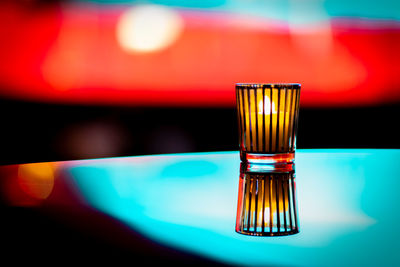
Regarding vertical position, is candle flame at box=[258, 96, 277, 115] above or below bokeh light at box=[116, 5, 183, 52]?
below

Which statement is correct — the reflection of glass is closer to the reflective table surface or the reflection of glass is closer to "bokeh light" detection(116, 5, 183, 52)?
the reflective table surface

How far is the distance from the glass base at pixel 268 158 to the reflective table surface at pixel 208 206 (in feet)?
0.13

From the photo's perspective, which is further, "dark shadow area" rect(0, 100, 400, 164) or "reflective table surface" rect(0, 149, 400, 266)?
"dark shadow area" rect(0, 100, 400, 164)

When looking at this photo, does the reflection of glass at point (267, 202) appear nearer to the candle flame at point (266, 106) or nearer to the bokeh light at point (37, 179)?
the candle flame at point (266, 106)

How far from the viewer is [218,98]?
1490 millimetres

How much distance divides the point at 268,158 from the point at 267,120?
0.22ft

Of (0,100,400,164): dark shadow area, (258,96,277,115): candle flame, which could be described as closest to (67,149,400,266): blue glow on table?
(258,96,277,115): candle flame

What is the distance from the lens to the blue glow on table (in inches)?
17.2

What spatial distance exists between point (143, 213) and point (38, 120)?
86 cm

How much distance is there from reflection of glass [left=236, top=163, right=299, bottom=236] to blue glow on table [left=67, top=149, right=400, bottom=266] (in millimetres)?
12

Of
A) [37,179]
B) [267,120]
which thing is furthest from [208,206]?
[37,179]

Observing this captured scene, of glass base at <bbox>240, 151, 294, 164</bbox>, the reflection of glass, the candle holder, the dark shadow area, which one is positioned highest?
the dark shadow area

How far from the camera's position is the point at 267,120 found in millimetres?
758

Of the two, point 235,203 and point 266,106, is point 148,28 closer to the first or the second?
point 266,106
